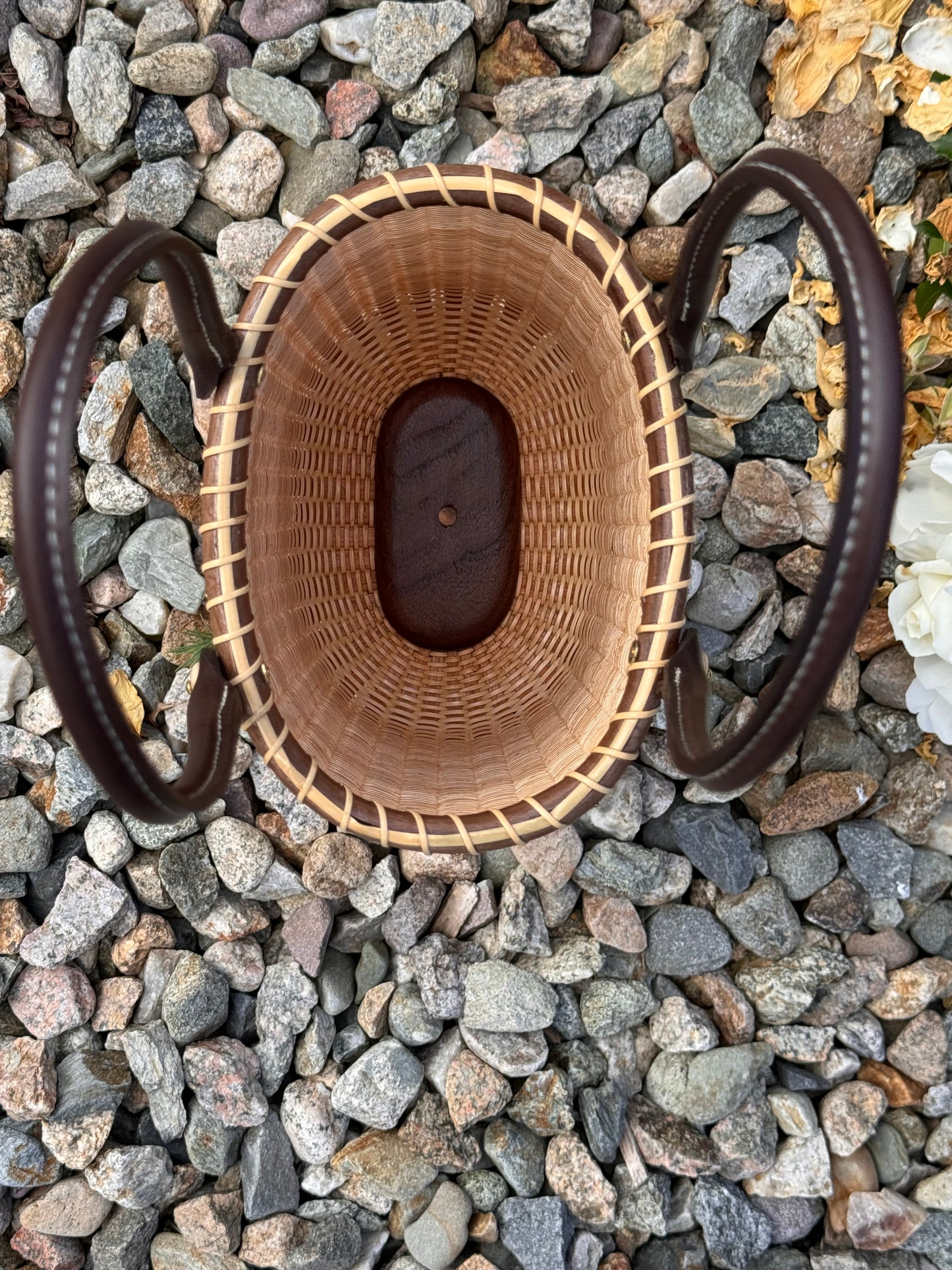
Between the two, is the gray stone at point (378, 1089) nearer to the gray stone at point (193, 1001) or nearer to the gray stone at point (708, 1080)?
the gray stone at point (193, 1001)

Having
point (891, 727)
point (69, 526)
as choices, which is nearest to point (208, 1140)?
point (69, 526)

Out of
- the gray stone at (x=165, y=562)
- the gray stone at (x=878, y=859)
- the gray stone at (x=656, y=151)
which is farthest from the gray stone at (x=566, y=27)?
the gray stone at (x=878, y=859)

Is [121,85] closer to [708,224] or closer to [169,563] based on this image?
[169,563]

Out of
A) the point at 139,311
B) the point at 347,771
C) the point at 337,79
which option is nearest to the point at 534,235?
the point at 337,79

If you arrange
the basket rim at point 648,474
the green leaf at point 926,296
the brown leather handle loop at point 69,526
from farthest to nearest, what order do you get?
the green leaf at point 926,296
the basket rim at point 648,474
the brown leather handle loop at point 69,526

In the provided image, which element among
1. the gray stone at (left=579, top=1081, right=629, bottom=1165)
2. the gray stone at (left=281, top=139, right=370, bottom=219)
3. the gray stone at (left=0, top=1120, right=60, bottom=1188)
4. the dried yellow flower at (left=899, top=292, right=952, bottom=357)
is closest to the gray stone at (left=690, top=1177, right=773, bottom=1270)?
the gray stone at (left=579, top=1081, right=629, bottom=1165)

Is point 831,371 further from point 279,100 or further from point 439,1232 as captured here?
point 439,1232
